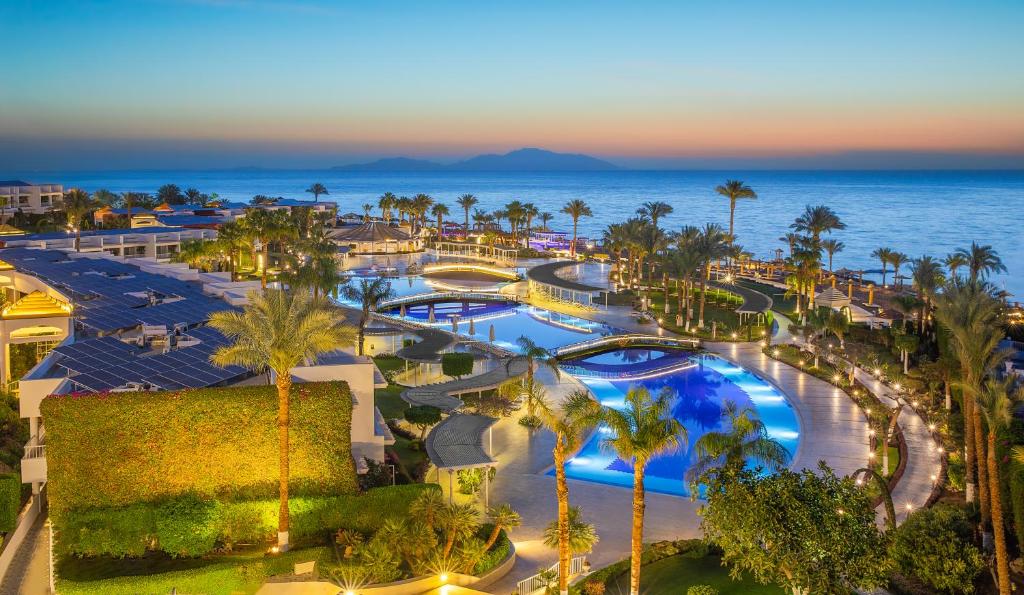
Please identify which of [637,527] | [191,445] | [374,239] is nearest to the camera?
[637,527]

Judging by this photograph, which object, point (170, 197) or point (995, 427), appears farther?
point (170, 197)

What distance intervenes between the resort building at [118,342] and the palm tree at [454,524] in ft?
14.8

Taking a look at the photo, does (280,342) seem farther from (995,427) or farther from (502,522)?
(995,427)

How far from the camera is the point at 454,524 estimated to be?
56.8 feet

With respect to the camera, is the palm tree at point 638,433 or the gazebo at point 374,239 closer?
the palm tree at point 638,433

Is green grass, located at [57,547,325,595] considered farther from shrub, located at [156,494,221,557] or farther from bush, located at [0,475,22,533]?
bush, located at [0,475,22,533]

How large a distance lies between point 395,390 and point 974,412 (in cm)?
2086

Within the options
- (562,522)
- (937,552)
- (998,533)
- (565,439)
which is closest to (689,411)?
(937,552)

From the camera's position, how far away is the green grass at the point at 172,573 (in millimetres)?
16078

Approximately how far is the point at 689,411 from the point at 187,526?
20622mm

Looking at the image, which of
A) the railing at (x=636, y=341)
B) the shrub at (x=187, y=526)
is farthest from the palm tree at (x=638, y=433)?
the railing at (x=636, y=341)

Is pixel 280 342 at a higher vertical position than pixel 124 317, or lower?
higher

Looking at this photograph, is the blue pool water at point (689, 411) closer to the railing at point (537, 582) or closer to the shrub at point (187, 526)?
the railing at point (537, 582)

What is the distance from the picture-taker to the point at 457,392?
31.0m
